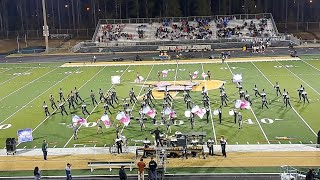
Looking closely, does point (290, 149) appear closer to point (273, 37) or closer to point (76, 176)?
point (76, 176)

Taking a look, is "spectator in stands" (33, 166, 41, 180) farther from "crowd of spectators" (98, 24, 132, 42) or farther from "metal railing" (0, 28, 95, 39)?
"metal railing" (0, 28, 95, 39)

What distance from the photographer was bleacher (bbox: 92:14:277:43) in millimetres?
67500

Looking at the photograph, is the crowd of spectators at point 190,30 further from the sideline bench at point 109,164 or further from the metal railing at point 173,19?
the sideline bench at point 109,164

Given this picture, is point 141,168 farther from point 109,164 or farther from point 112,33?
point 112,33

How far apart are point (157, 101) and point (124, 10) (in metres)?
49.2

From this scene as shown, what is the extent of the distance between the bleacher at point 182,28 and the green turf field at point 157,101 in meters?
18.7

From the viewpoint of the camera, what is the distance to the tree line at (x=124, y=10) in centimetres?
7500

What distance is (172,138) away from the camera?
71.1ft

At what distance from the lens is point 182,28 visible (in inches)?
2763

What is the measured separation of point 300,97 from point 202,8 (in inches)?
1892

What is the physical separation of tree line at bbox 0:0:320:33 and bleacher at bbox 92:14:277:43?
4.48m

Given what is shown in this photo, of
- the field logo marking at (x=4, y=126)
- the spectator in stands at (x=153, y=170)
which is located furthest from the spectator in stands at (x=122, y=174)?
the field logo marking at (x=4, y=126)

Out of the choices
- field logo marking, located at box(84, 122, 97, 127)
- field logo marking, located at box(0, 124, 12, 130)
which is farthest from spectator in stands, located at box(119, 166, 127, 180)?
field logo marking, located at box(0, 124, 12, 130)

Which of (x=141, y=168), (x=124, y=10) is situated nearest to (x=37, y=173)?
(x=141, y=168)
